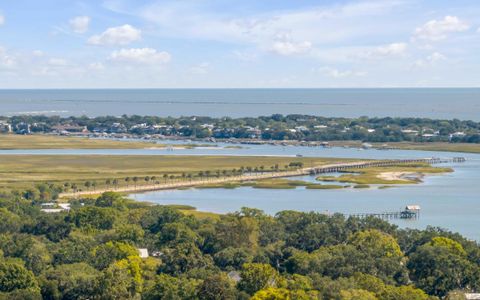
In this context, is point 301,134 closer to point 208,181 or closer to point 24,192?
point 208,181

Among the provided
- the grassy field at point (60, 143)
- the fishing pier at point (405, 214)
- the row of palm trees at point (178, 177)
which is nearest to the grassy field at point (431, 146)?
the grassy field at point (60, 143)

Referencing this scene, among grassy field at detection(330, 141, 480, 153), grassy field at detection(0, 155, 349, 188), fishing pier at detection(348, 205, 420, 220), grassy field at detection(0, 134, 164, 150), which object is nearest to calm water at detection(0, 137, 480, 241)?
fishing pier at detection(348, 205, 420, 220)

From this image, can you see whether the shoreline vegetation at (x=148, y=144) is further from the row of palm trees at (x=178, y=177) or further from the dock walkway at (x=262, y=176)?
the row of palm trees at (x=178, y=177)

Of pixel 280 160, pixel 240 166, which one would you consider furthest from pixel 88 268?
pixel 280 160

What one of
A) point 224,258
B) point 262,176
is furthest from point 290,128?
point 224,258

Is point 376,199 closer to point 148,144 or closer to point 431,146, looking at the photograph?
point 431,146

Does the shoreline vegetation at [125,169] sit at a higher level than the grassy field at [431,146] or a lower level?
lower
